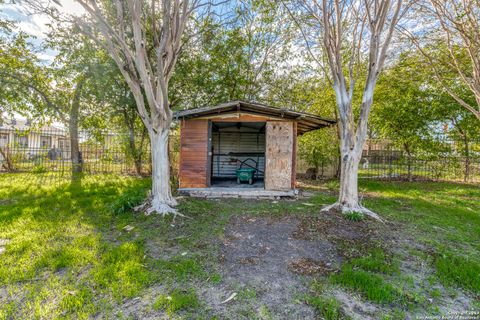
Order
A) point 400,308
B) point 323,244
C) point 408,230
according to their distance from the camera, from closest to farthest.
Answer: point 400,308, point 323,244, point 408,230

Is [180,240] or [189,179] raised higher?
[189,179]

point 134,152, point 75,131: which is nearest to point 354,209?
point 134,152

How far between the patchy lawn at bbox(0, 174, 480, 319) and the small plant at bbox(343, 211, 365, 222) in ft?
0.08

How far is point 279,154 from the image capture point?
743 centimetres

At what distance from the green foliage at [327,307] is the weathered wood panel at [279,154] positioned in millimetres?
5099

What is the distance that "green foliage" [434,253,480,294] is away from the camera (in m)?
2.73

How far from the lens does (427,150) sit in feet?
35.2

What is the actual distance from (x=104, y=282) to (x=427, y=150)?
43.0ft

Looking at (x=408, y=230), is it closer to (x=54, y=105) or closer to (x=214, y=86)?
(x=214, y=86)

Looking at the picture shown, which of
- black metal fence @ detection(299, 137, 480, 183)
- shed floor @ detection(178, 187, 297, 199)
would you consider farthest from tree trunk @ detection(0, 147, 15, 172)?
black metal fence @ detection(299, 137, 480, 183)

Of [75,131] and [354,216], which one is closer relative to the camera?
[354,216]

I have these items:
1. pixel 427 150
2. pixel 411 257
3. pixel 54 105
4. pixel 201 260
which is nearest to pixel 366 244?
pixel 411 257

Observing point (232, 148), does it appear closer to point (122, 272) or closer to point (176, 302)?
point (122, 272)

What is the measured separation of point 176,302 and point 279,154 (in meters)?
5.70
